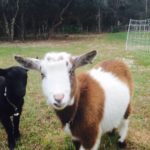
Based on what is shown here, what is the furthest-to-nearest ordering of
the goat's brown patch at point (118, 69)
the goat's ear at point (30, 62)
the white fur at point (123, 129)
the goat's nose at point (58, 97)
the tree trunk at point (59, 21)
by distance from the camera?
the tree trunk at point (59, 21)
the white fur at point (123, 129)
the goat's brown patch at point (118, 69)
the goat's ear at point (30, 62)
the goat's nose at point (58, 97)

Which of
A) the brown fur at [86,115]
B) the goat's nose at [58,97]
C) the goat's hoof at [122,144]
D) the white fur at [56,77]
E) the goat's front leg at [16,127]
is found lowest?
the goat's hoof at [122,144]

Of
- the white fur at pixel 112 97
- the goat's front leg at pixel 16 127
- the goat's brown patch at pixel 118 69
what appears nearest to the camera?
the white fur at pixel 112 97

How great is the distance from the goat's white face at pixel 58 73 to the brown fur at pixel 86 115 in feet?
0.93

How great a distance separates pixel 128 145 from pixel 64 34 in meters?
32.0

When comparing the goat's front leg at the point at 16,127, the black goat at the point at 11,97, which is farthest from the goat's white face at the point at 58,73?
the goat's front leg at the point at 16,127

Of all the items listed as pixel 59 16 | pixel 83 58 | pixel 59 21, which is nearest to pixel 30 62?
pixel 83 58

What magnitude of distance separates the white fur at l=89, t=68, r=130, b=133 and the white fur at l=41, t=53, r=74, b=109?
2.75 ft

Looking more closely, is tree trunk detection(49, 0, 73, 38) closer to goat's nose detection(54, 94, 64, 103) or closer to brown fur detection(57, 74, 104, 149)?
brown fur detection(57, 74, 104, 149)

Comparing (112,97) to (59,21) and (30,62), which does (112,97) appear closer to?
(30,62)

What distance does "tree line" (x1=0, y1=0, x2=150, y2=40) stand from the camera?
30.6 m

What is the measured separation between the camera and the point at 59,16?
3338cm

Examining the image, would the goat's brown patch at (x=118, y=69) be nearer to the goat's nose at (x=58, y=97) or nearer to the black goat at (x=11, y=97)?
the black goat at (x=11, y=97)

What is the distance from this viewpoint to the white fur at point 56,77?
393 cm

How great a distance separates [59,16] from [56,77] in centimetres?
2982
